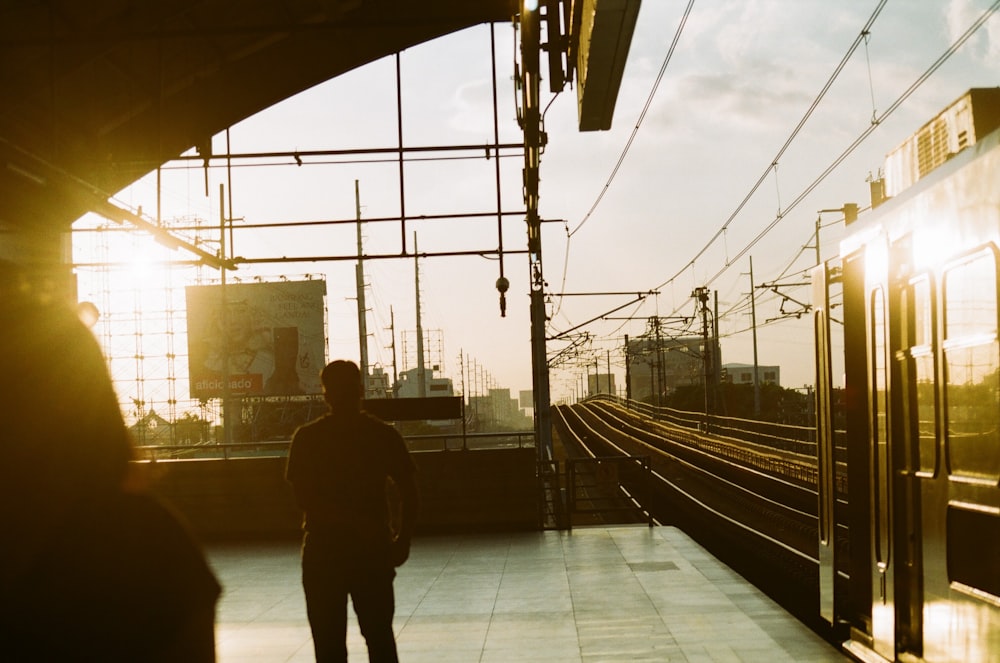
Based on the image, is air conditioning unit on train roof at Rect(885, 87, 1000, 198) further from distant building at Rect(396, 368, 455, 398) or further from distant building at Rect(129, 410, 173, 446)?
distant building at Rect(396, 368, 455, 398)

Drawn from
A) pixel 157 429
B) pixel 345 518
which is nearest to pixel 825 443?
pixel 345 518

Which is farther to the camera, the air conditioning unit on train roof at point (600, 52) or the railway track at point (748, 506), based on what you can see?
the railway track at point (748, 506)

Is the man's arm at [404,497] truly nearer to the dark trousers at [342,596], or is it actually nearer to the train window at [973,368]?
the dark trousers at [342,596]

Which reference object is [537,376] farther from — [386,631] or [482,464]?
[386,631]

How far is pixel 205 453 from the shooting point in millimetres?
44125

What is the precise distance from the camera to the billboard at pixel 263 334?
183 feet

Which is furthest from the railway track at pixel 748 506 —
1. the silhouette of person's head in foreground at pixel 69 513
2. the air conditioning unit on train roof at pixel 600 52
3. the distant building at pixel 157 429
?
the distant building at pixel 157 429

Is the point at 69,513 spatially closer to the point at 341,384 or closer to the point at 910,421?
the point at 341,384

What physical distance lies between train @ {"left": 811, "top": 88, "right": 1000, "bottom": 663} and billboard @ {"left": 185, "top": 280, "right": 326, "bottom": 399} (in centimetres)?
5080

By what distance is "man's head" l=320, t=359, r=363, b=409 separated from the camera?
4.75m

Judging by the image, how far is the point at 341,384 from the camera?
476cm

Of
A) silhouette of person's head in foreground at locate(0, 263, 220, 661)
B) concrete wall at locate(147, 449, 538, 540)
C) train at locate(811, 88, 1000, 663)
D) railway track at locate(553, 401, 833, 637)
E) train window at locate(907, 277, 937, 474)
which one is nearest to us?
silhouette of person's head in foreground at locate(0, 263, 220, 661)

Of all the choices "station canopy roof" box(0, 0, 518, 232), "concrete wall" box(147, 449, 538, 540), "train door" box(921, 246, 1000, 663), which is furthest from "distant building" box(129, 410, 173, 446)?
"train door" box(921, 246, 1000, 663)

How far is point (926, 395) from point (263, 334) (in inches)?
2109
